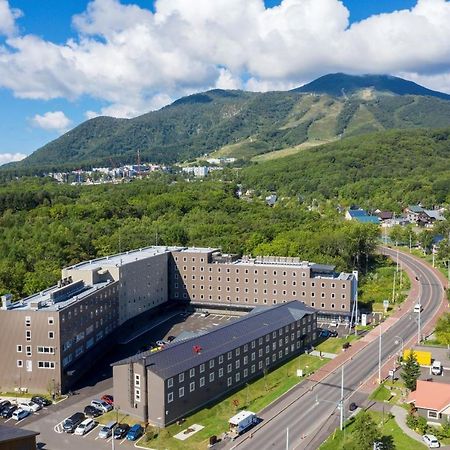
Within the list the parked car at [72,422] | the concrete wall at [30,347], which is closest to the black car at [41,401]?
the concrete wall at [30,347]

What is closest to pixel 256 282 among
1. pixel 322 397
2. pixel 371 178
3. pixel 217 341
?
pixel 217 341

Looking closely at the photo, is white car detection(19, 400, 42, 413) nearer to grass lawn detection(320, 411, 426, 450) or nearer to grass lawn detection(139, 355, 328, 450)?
grass lawn detection(139, 355, 328, 450)

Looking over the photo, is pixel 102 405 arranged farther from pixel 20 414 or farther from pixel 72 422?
pixel 20 414

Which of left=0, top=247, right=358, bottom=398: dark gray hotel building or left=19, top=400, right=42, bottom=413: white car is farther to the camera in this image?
left=0, top=247, right=358, bottom=398: dark gray hotel building

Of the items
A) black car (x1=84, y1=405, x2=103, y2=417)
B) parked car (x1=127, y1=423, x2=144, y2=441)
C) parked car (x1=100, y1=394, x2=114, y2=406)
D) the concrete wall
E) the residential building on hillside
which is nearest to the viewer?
parked car (x1=127, y1=423, x2=144, y2=441)

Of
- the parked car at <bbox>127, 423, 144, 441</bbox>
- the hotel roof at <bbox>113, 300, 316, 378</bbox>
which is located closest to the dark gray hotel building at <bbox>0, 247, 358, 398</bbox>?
the hotel roof at <bbox>113, 300, 316, 378</bbox>

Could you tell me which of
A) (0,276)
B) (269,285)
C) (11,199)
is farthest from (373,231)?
(11,199)

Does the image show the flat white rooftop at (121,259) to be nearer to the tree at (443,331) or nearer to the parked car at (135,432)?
the parked car at (135,432)
